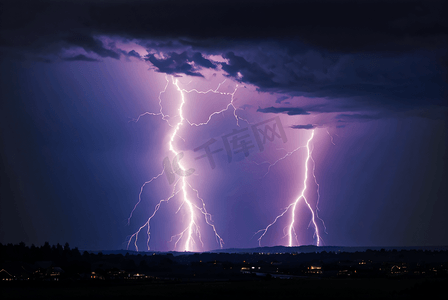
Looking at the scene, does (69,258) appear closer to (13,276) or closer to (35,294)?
(13,276)

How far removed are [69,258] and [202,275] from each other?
35266 mm

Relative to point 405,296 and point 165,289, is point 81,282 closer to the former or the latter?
point 165,289

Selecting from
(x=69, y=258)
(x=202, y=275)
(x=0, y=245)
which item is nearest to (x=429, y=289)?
(x=202, y=275)

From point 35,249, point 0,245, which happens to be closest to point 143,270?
point 35,249

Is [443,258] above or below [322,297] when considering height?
above

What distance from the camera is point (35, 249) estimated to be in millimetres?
119062

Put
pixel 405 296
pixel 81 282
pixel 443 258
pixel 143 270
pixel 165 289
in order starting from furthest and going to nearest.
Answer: pixel 443 258 < pixel 143 270 < pixel 81 282 < pixel 165 289 < pixel 405 296

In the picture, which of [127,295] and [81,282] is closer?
[127,295]

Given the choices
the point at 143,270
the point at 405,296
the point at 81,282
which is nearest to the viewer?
the point at 405,296

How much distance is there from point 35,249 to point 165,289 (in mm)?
64797

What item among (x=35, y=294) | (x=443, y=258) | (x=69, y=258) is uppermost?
(x=443, y=258)

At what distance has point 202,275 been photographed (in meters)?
103

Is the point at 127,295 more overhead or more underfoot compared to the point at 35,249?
more underfoot

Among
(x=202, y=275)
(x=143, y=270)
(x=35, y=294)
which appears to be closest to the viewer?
(x=35, y=294)
